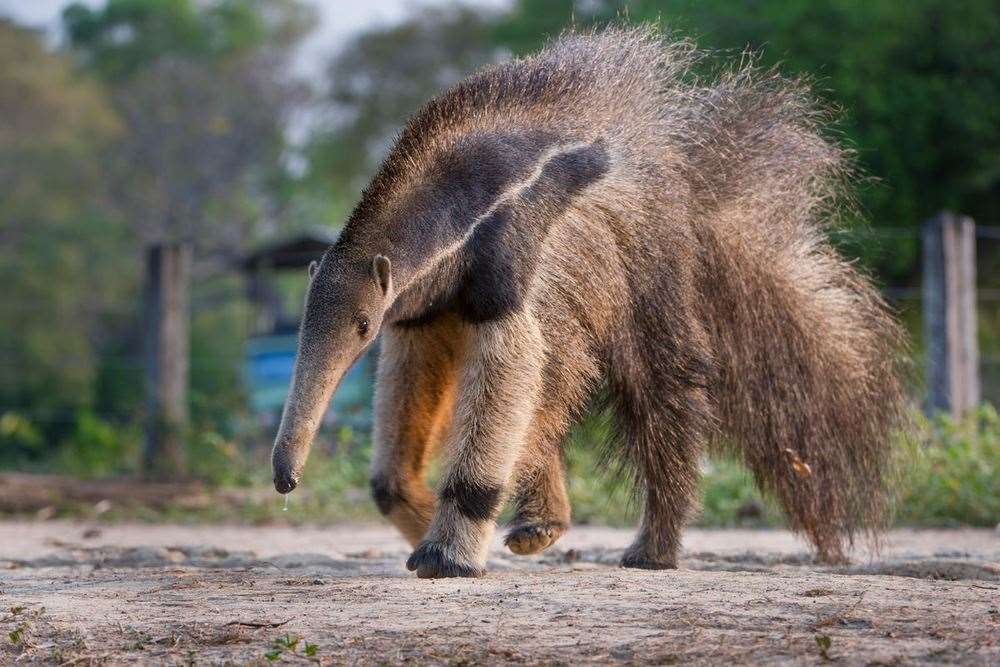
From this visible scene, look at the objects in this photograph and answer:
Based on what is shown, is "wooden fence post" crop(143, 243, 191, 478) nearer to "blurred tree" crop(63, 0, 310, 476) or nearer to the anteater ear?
the anteater ear

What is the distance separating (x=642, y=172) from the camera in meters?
5.55

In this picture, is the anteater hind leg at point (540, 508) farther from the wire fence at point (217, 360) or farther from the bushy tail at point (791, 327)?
the wire fence at point (217, 360)

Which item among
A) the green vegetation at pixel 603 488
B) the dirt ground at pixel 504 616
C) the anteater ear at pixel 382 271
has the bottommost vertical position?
the dirt ground at pixel 504 616

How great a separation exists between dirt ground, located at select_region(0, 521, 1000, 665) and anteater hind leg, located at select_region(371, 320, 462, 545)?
0.85 ft

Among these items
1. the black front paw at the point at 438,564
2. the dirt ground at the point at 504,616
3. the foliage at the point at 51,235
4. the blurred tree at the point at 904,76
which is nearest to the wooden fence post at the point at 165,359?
the foliage at the point at 51,235

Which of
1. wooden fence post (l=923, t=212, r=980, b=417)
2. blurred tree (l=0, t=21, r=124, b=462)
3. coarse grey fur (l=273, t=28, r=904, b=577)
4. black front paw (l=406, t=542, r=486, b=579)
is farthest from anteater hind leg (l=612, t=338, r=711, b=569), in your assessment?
blurred tree (l=0, t=21, r=124, b=462)

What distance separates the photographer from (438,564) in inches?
193

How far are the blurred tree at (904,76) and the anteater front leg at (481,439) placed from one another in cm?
1269

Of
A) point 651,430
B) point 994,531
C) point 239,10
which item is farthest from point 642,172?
point 239,10

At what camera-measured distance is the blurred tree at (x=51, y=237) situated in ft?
71.1

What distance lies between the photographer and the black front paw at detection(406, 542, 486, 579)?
490cm

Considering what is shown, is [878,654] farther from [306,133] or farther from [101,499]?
[306,133]

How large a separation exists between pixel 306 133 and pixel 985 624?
42.6 meters

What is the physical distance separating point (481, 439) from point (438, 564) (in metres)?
0.45
